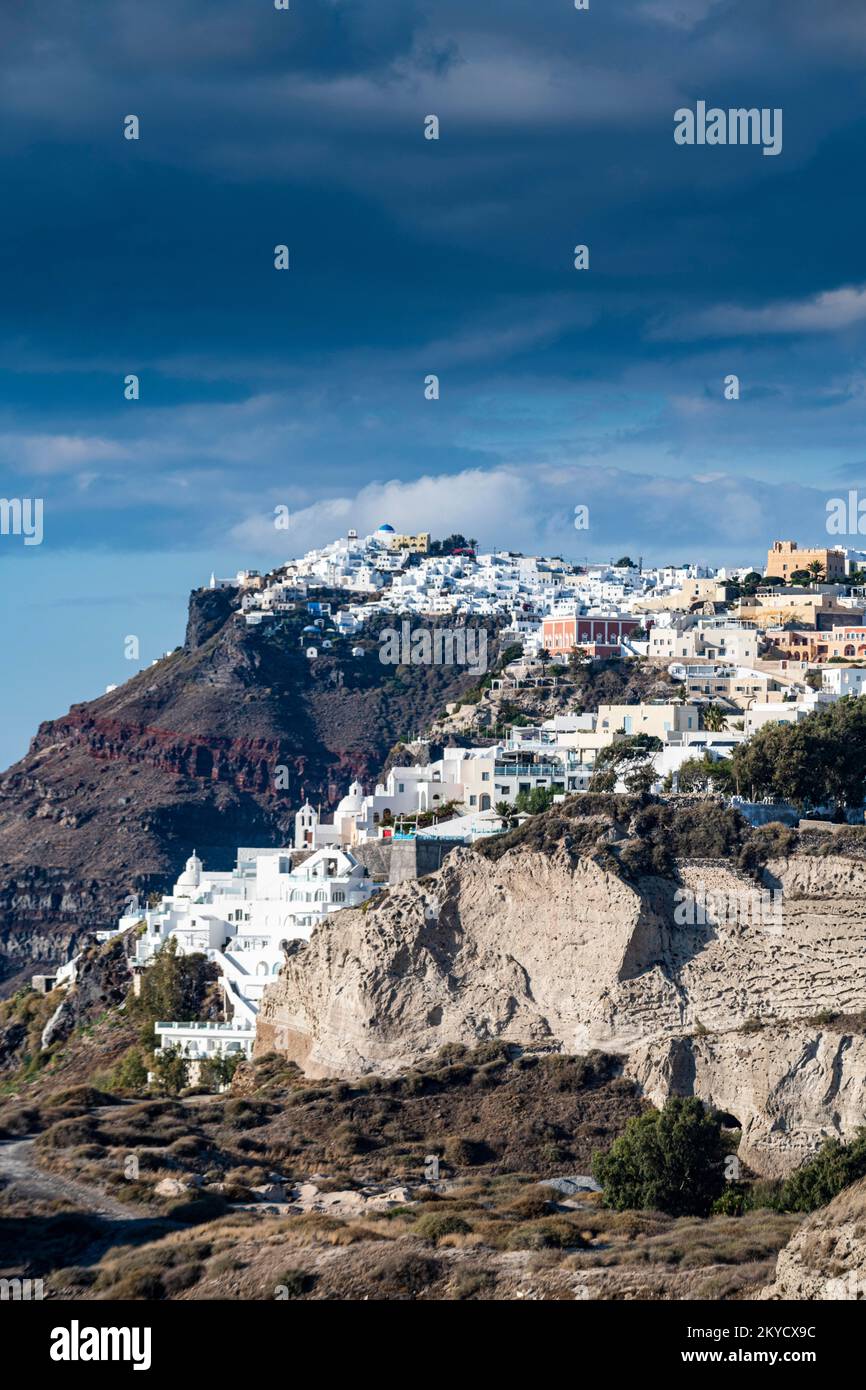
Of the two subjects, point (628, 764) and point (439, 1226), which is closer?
point (439, 1226)

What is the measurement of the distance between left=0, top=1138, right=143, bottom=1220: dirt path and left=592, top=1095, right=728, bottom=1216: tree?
7.92m

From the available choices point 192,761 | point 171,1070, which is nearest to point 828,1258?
point 171,1070

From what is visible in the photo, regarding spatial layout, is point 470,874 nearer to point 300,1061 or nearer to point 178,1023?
point 300,1061

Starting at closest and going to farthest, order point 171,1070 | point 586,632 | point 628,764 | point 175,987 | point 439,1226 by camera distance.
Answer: point 439,1226 < point 171,1070 < point 175,987 < point 628,764 < point 586,632

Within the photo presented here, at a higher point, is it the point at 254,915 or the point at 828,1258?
the point at 254,915

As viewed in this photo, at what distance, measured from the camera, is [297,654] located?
140250mm

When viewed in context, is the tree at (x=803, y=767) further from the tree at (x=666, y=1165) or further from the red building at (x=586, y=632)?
the red building at (x=586, y=632)

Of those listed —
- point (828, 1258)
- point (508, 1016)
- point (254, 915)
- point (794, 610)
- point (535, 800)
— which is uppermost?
point (794, 610)

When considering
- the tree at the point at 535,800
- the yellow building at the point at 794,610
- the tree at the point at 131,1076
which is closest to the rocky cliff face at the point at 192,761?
the yellow building at the point at 794,610

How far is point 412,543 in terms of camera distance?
152750mm

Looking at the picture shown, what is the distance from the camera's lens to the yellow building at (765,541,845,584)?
4210 inches

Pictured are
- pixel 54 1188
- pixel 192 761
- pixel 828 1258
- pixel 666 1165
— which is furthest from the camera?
pixel 192 761

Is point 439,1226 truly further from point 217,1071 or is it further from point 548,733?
point 548,733

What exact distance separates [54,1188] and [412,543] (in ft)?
375
